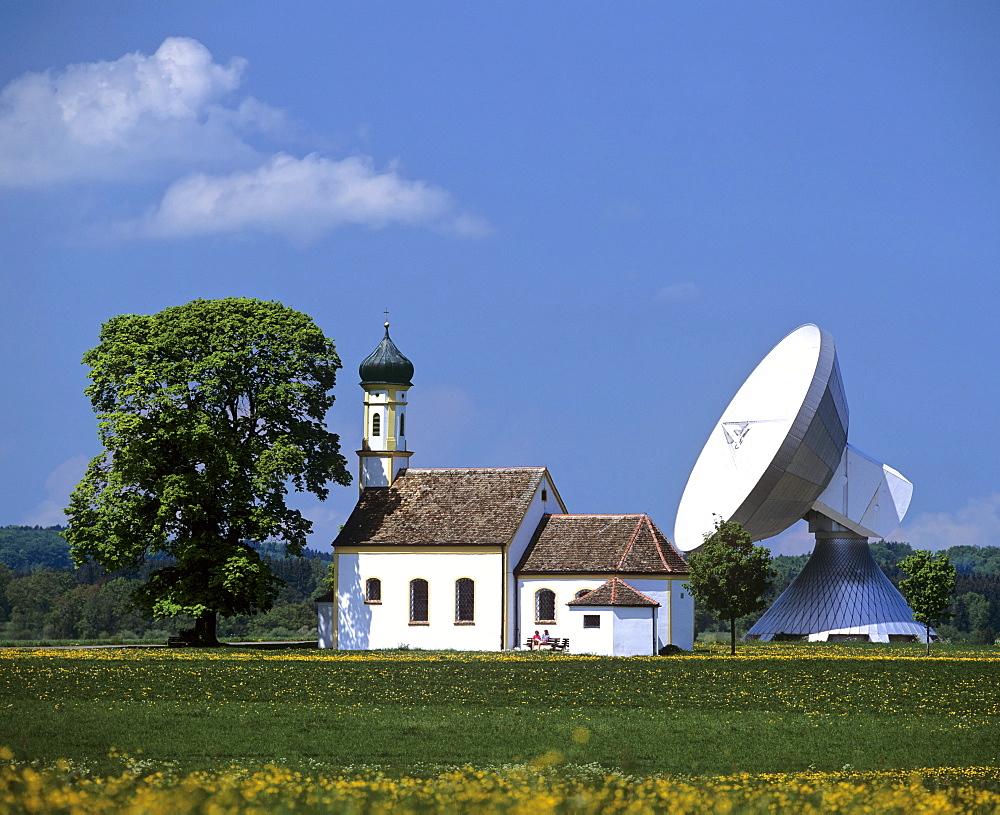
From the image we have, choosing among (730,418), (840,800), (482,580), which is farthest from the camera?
(730,418)

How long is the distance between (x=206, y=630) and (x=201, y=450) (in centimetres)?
737

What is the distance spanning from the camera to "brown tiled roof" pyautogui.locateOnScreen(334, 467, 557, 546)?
196ft

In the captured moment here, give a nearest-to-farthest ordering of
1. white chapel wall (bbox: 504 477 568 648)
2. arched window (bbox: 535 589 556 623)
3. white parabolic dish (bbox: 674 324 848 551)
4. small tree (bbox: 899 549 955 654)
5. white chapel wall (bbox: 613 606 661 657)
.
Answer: white chapel wall (bbox: 613 606 661 657) < arched window (bbox: 535 589 556 623) < white chapel wall (bbox: 504 477 568 648) < white parabolic dish (bbox: 674 324 848 551) < small tree (bbox: 899 549 955 654)

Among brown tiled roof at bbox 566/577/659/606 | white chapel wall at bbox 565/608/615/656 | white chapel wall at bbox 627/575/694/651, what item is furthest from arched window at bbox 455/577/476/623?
white chapel wall at bbox 627/575/694/651

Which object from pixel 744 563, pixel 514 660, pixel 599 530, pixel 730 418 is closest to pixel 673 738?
pixel 514 660

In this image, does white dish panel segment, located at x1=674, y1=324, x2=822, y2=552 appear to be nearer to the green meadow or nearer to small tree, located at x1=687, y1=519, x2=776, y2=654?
small tree, located at x1=687, y1=519, x2=776, y2=654

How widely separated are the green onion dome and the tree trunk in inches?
552

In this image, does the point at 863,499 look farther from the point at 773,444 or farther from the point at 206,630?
the point at 206,630

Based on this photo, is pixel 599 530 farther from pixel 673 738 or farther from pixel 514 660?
pixel 673 738

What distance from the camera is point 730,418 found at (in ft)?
211

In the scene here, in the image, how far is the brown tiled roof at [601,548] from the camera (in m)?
57.5

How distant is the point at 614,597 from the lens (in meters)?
54.8

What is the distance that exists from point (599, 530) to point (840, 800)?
4670 centimetres

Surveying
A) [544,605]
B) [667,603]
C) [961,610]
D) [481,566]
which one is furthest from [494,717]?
[961,610]
